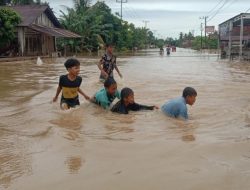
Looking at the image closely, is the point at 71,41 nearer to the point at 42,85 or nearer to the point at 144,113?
the point at 42,85

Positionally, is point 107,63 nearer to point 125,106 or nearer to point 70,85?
point 70,85

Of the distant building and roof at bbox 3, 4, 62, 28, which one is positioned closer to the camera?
the distant building

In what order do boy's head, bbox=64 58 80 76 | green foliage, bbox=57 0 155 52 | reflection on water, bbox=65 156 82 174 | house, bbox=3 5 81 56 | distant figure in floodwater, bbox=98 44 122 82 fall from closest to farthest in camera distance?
reflection on water, bbox=65 156 82 174
boy's head, bbox=64 58 80 76
distant figure in floodwater, bbox=98 44 122 82
house, bbox=3 5 81 56
green foliage, bbox=57 0 155 52

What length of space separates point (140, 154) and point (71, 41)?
3986cm

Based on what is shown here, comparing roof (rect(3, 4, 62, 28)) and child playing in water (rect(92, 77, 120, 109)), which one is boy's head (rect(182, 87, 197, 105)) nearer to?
child playing in water (rect(92, 77, 120, 109))

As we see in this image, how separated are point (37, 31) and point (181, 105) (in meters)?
29.5

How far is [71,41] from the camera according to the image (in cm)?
4388

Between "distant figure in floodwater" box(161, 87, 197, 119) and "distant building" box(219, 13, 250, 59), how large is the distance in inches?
973

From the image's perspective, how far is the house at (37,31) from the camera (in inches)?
1318

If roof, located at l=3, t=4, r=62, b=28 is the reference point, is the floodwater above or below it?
below

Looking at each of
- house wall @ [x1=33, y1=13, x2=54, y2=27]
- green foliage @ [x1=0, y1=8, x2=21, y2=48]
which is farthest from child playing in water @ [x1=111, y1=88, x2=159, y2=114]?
house wall @ [x1=33, y1=13, x2=54, y2=27]

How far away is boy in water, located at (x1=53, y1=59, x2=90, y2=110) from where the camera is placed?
276 inches

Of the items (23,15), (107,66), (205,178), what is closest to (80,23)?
(23,15)

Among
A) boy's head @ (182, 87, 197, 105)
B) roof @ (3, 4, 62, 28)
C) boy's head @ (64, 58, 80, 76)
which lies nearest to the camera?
boy's head @ (182, 87, 197, 105)
